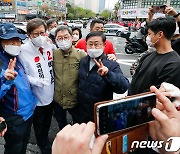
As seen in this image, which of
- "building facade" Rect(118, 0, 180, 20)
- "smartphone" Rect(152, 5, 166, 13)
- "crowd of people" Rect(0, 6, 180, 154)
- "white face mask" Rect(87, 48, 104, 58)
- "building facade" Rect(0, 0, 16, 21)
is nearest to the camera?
"crowd of people" Rect(0, 6, 180, 154)

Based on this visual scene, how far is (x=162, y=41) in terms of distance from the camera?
1764 mm

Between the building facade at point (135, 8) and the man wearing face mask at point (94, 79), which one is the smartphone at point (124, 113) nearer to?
the man wearing face mask at point (94, 79)

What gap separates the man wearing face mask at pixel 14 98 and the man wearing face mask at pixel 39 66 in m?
0.11

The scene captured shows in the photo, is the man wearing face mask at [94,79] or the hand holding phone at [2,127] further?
the man wearing face mask at [94,79]

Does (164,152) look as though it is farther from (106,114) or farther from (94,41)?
(94,41)

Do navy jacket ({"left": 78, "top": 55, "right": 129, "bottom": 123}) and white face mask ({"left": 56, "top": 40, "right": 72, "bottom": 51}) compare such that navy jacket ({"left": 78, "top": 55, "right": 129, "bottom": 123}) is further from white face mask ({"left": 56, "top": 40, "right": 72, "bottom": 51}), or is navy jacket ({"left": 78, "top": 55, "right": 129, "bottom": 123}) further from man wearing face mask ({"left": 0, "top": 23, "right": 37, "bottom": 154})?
man wearing face mask ({"left": 0, "top": 23, "right": 37, "bottom": 154})

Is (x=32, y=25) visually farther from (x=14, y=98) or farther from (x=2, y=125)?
(x=2, y=125)

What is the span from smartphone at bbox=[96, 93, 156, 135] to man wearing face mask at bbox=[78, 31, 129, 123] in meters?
0.93

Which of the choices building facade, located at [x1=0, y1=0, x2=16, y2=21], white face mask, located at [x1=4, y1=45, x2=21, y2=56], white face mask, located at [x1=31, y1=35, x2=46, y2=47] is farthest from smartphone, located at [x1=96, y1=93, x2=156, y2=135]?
building facade, located at [x1=0, y1=0, x2=16, y2=21]

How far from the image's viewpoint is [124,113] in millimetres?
795

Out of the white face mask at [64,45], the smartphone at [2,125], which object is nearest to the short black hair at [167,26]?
the white face mask at [64,45]

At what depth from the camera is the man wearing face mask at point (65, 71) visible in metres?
2.04

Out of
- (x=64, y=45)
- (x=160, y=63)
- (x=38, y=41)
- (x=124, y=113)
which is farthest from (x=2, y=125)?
(x=160, y=63)

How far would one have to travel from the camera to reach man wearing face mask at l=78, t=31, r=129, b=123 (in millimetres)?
1846
